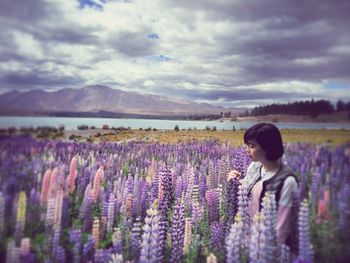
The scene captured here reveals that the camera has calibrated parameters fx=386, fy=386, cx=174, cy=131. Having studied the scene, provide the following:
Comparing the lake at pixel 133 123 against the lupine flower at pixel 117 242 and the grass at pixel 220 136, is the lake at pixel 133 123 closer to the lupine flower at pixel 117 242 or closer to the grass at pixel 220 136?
the grass at pixel 220 136

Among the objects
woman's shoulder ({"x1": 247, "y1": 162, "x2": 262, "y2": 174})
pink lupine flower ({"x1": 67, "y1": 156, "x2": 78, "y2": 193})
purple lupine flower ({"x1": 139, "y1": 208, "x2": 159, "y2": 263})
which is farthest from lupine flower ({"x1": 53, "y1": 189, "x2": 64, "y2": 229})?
woman's shoulder ({"x1": 247, "y1": 162, "x2": 262, "y2": 174})

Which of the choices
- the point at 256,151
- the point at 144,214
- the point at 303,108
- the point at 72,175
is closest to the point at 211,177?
the point at 144,214

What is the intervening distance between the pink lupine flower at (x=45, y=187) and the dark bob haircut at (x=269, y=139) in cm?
233

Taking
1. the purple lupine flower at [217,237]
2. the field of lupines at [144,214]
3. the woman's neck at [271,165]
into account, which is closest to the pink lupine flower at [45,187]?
the field of lupines at [144,214]

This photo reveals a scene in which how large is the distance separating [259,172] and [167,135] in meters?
2.26

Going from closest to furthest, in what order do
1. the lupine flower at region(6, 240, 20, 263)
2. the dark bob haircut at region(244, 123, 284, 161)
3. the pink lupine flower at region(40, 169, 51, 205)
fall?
the lupine flower at region(6, 240, 20, 263) < the pink lupine flower at region(40, 169, 51, 205) < the dark bob haircut at region(244, 123, 284, 161)

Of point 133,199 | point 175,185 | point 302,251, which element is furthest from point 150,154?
point 302,251

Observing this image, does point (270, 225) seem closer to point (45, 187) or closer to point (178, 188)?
point (178, 188)

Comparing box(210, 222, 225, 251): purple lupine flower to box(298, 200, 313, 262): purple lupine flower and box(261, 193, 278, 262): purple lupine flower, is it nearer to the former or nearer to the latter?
box(261, 193, 278, 262): purple lupine flower

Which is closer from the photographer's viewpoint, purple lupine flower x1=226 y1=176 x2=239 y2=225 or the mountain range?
the mountain range

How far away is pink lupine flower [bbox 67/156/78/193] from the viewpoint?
14.9ft

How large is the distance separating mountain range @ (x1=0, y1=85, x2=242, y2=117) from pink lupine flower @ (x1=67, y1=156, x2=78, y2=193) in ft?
2.20

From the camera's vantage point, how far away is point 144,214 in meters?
5.27

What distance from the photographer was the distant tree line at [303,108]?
4.19 meters
